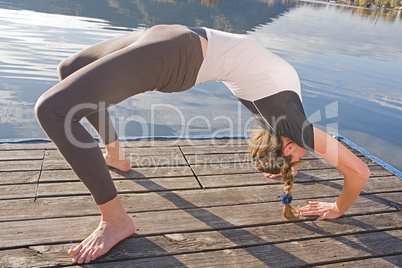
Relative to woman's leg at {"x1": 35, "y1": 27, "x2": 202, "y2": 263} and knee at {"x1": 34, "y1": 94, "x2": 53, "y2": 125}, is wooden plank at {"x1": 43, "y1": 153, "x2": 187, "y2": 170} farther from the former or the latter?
knee at {"x1": 34, "y1": 94, "x2": 53, "y2": 125}

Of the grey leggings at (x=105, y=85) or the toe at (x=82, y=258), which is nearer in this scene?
the grey leggings at (x=105, y=85)

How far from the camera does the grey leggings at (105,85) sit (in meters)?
1.36

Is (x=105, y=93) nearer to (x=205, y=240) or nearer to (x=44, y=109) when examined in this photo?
(x=44, y=109)

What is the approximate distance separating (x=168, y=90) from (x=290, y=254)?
1.05 meters

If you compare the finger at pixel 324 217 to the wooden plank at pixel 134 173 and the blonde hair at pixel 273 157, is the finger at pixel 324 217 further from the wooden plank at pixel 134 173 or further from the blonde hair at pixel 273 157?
the wooden plank at pixel 134 173

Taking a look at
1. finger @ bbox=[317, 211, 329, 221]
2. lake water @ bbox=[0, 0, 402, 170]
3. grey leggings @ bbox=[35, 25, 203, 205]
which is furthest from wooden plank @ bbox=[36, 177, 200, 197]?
lake water @ bbox=[0, 0, 402, 170]

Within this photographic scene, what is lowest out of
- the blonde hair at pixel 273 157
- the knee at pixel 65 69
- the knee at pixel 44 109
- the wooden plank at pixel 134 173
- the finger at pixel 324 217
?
the finger at pixel 324 217

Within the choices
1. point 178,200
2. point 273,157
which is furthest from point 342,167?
point 178,200

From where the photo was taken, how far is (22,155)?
2447 millimetres

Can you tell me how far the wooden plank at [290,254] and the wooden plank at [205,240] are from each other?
37mm

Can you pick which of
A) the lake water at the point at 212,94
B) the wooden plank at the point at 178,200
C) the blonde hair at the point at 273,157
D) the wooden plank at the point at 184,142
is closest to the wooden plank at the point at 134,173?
the wooden plank at the point at 178,200

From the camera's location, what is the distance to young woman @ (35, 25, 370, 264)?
139 cm

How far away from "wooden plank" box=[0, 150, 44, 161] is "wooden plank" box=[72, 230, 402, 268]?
1.26 m

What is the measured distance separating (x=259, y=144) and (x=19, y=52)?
7.24 m
